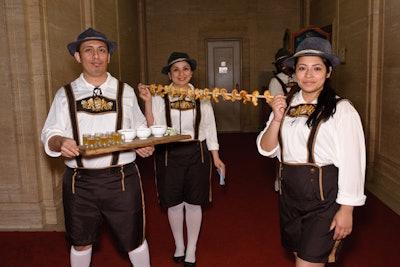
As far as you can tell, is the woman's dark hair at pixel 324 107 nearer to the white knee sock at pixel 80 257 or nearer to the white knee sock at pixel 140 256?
the white knee sock at pixel 140 256

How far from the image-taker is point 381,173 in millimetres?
5480

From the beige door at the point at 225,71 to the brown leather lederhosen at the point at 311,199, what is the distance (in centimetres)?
921

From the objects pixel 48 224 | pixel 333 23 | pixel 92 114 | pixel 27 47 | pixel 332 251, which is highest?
pixel 333 23

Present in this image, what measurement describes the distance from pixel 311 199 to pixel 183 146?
1329 millimetres

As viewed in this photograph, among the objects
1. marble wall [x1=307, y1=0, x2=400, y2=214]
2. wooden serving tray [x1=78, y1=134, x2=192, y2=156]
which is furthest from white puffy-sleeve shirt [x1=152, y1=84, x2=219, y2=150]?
marble wall [x1=307, y1=0, x2=400, y2=214]

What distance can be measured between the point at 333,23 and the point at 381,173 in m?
3.28

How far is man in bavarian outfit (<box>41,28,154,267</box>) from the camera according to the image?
2541 millimetres

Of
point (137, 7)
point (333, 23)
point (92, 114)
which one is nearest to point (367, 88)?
point (333, 23)

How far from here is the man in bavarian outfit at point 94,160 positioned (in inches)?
100

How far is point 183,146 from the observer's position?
3.26 meters

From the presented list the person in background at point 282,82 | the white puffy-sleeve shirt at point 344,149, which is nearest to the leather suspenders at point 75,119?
the white puffy-sleeve shirt at point 344,149

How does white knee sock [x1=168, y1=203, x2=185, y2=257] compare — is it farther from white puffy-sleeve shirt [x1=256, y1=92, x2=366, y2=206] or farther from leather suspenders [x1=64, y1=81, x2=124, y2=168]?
white puffy-sleeve shirt [x1=256, y1=92, x2=366, y2=206]

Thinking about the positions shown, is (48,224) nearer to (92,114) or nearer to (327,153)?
(92,114)

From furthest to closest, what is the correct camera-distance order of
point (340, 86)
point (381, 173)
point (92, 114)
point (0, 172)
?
point (340, 86)
point (381, 173)
point (0, 172)
point (92, 114)
